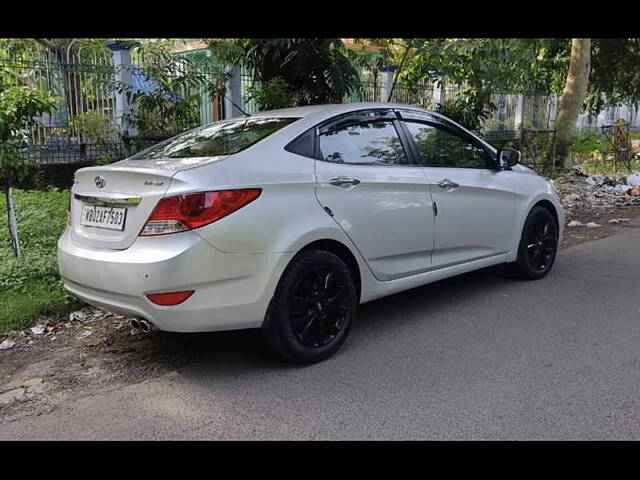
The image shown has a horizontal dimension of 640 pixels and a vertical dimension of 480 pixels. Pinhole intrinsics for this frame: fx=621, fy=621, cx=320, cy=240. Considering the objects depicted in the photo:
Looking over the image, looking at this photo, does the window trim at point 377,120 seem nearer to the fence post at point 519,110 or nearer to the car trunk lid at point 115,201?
the car trunk lid at point 115,201

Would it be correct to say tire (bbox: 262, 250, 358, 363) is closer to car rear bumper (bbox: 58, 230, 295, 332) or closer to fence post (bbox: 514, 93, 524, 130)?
car rear bumper (bbox: 58, 230, 295, 332)

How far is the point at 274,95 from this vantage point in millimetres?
7953

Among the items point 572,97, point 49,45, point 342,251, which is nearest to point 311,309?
point 342,251

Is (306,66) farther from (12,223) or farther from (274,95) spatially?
(12,223)

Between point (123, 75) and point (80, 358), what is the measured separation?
615cm

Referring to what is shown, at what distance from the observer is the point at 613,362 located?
13.0 ft

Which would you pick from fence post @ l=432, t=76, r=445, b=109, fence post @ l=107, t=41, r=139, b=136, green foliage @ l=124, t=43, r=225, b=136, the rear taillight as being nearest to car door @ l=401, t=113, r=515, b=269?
the rear taillight

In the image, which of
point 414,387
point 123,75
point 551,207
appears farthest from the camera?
point 123,75

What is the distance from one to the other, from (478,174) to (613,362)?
194 centimetres

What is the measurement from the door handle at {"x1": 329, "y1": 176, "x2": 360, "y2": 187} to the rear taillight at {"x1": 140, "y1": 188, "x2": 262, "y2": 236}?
831mm

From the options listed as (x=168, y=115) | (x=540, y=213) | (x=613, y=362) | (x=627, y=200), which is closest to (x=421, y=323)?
(x=613, y=362)

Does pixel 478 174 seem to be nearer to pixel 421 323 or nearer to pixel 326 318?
pixel 421 323

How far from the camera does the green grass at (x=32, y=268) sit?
4762 mm

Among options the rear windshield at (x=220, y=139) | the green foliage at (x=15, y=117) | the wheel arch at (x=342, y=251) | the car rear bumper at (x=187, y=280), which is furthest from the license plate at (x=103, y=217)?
the green foliage at (x=15, y=117)
